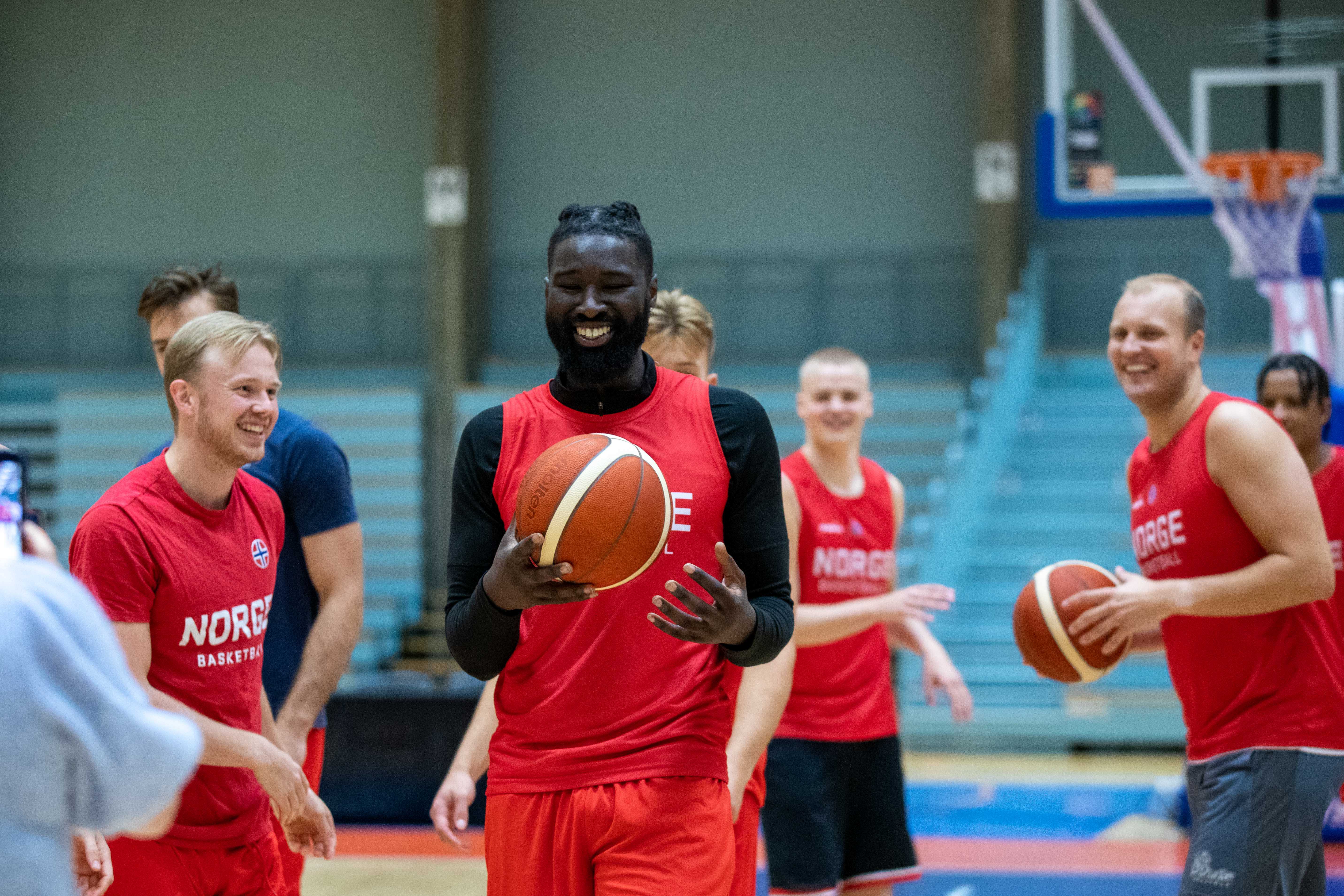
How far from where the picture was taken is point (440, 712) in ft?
24.0

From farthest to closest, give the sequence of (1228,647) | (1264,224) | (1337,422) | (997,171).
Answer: (997,171), (1264,224), (1337,422), (1228,647)

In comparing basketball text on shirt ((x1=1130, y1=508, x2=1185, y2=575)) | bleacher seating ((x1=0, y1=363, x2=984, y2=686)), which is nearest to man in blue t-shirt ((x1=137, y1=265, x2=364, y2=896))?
basketball text on shirt ((x1=1130, y1=508, x2=1185, y2=575))

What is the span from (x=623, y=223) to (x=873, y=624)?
2.07m

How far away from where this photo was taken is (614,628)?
238 centimetres

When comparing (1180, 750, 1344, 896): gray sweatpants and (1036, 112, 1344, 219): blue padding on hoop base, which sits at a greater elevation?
(1036, 112, 1344, 219): blue padding on hoop base

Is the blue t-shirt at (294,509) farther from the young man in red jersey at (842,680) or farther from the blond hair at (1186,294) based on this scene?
the blond hair at (1186,294)

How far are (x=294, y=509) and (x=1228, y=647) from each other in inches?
88.5

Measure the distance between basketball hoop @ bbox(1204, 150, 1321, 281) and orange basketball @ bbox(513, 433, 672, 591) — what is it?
5.44 meters

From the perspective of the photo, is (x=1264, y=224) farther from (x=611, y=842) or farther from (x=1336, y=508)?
(x=611, y=842)

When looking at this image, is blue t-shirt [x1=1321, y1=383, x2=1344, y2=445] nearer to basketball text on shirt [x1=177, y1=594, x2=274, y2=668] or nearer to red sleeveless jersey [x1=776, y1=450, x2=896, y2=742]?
red sleeveless jersey [x1=776, y1=450, x2=896, y2=742]

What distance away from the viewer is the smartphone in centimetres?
278

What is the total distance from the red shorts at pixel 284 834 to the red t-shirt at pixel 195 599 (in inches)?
15.8

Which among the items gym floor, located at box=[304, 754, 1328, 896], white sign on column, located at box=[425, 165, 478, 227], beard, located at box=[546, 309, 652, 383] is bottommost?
gym floor, located at box=[304, 754, 1328, 896]

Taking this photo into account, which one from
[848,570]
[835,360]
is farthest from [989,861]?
[835,360]
